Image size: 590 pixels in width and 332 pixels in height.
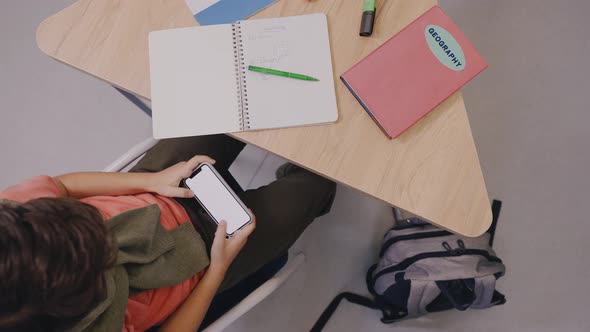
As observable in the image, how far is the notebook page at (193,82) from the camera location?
Result: 32.0 inches

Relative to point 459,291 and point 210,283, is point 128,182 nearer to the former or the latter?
point 210,283

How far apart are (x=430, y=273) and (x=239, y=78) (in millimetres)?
753

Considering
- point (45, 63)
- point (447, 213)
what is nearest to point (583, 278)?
point (447, 213)

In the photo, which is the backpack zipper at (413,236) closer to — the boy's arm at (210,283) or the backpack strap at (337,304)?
the backpack strap at (337,304)

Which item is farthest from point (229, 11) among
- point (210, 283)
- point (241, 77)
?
point (210, 283)

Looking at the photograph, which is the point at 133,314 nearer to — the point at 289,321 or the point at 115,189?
the point at 115,189

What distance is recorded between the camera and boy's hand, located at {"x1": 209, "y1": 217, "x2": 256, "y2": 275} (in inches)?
31.3

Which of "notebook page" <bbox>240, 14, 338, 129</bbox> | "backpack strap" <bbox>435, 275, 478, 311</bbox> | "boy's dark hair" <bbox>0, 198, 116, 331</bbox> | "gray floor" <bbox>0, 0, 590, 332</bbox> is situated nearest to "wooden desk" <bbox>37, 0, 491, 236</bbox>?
"notebook page" <bbox>240, 14, 338, 129</bbox>

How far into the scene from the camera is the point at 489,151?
1.43 m

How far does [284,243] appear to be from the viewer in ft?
3.06

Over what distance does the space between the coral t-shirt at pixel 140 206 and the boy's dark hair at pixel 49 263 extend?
0.12 m

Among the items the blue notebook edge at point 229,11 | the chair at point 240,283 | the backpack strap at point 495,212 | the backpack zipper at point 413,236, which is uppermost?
the blue notebook edge at point 229,11

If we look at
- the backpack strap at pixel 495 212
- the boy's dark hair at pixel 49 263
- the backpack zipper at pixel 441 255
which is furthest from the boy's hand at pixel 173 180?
the backpack strap at pixel 495 212

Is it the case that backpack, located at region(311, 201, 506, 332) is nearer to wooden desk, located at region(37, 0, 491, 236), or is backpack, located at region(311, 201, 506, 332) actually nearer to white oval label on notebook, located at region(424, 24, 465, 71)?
wooden desk, located at region(37, 0, 491, 236)
